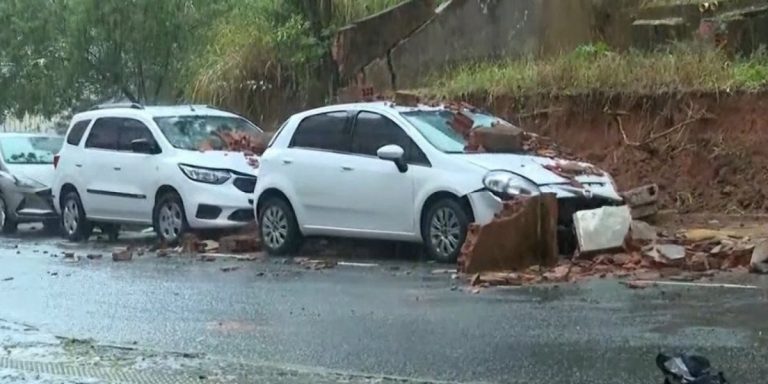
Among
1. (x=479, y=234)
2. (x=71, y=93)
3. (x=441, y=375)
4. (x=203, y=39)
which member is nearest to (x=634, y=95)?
(x=479, y=234)

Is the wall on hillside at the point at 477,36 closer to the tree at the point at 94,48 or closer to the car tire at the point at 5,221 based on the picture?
the car tire at the point at 5,221

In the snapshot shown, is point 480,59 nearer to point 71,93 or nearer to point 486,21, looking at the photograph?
point 486,21

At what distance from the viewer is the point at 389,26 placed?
2125cm

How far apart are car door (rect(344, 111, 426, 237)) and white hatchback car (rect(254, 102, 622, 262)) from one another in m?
0.01

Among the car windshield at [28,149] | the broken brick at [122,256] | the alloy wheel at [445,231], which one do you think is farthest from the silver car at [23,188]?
the alloy wheel at [445,231]

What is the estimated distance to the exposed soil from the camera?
608 inches

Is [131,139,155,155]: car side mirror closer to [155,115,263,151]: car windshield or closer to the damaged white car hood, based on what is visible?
[155,115,263,151]: car windshield

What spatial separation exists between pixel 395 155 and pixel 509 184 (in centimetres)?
136

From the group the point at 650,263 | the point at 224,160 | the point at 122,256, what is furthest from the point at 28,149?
the point at 650,263

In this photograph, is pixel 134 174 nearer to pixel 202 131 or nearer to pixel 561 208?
pixel 202 131

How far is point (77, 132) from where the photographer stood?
18938mm

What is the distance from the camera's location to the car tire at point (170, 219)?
16719mm

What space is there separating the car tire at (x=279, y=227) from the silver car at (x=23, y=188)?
252 inches

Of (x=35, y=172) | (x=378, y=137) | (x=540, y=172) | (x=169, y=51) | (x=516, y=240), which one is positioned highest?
(x=169, y=51)
